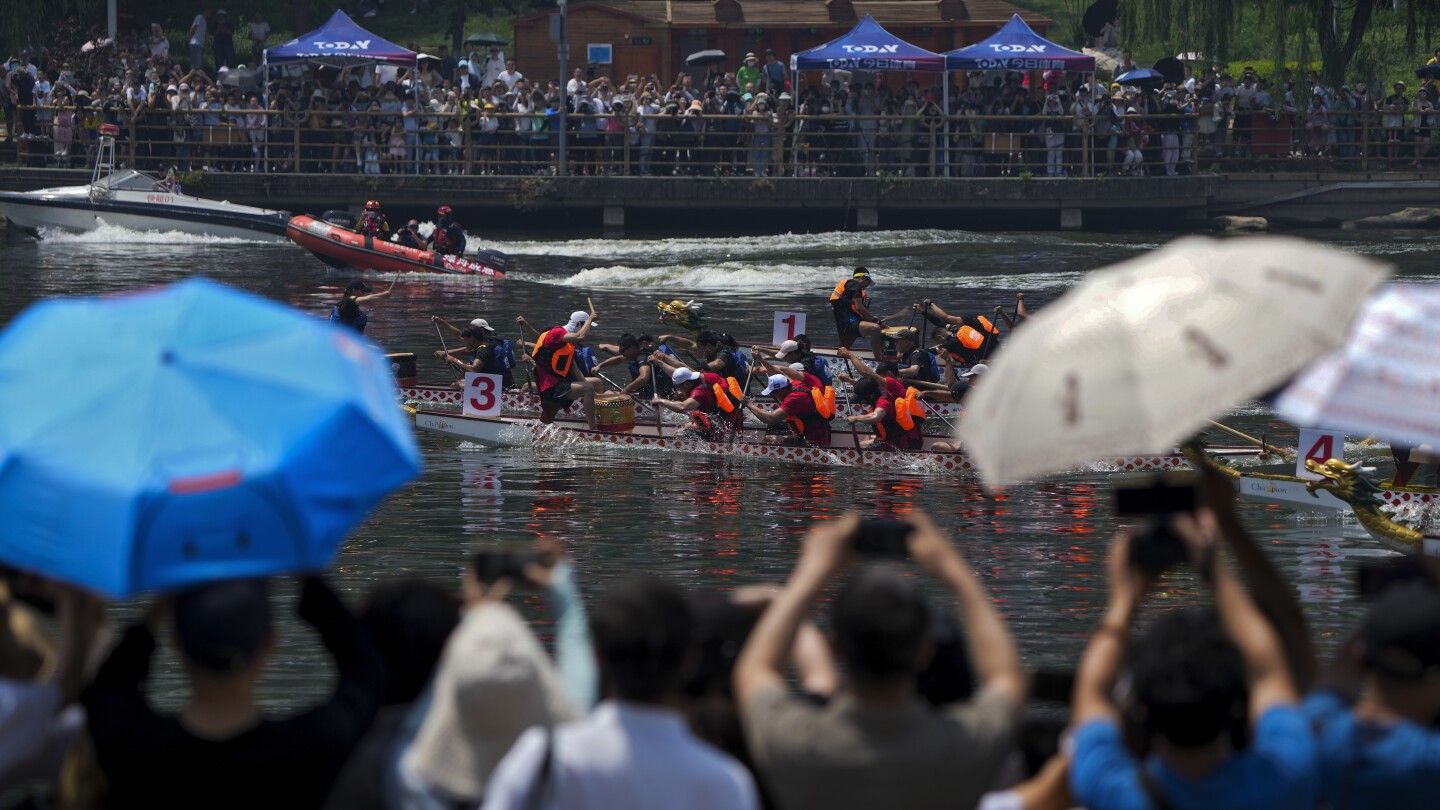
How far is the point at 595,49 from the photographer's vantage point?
134 ft

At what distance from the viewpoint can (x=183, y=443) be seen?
3.98 meters

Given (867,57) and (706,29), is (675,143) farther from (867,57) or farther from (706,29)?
(706,29)

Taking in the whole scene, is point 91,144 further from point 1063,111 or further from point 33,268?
point 1063,111

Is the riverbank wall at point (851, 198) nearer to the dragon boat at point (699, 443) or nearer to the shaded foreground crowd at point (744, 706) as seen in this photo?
the dragon boat at point (699, 443)

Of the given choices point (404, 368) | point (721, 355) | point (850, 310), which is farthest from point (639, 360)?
point (850, 310)

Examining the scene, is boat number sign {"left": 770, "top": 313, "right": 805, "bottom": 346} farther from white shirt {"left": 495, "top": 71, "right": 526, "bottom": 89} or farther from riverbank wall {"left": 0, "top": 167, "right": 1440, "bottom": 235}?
white shirt {"left": 495, "top": 71, "right": 526, "bottom": 89}

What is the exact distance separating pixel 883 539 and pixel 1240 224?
109 feet

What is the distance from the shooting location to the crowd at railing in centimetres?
3547

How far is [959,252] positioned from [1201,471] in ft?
96.2

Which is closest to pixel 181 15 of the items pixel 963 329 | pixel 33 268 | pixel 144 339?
pixel 33 268

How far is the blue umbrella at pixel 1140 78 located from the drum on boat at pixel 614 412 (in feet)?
70.1

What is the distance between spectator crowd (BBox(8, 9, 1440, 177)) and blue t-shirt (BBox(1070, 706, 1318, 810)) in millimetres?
31587

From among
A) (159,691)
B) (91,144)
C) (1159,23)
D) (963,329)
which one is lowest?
(159,691)

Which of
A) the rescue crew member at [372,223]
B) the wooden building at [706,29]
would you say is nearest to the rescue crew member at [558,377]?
the rescue crew member at [372,223]
